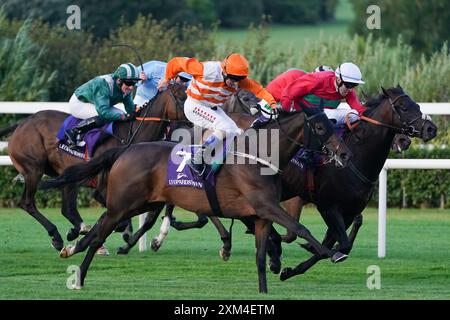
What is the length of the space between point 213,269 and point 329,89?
67.6 inches

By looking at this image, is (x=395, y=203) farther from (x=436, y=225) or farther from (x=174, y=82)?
(x=174, y=82)

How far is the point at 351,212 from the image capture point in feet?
33.7

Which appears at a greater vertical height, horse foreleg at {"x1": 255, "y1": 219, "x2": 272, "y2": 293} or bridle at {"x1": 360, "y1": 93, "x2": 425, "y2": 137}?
bridle at {"x1": 360, "y1": 93, "x2": 425, "y2": 137}

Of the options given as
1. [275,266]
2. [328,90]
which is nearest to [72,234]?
[275,266]

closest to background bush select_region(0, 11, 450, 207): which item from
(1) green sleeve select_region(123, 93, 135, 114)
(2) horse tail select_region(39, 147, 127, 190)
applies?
(1) green sleeve select_region(123, 93, 135, 114)

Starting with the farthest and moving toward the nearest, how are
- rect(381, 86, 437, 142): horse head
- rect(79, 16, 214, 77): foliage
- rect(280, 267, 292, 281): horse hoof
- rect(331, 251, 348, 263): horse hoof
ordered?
1. rect(79, 16, 214, 77): foliage
2. rect(381, 86, 437, 142): horse head
3. rect(280, 267, 292, 281): horse hoof
4. rect(331, 251, 348, 263): horse hoof

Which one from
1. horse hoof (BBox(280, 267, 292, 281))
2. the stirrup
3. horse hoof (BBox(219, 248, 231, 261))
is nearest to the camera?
the stirrup

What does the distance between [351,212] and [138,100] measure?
3.11 metres

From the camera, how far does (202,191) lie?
9320mm

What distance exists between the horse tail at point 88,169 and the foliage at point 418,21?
25.1 meters

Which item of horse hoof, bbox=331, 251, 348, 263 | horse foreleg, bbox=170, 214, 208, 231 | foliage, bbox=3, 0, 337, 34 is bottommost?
foliage, bbox=3, 0, 337, 34

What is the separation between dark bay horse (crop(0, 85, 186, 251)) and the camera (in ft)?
37.4

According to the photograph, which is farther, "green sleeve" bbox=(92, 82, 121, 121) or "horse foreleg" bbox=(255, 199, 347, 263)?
"green sleeve" bbox=(92, 82, 121, 121)

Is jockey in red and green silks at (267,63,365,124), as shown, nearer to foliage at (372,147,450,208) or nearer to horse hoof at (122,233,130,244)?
horse hoof at (122,233,130,244)
